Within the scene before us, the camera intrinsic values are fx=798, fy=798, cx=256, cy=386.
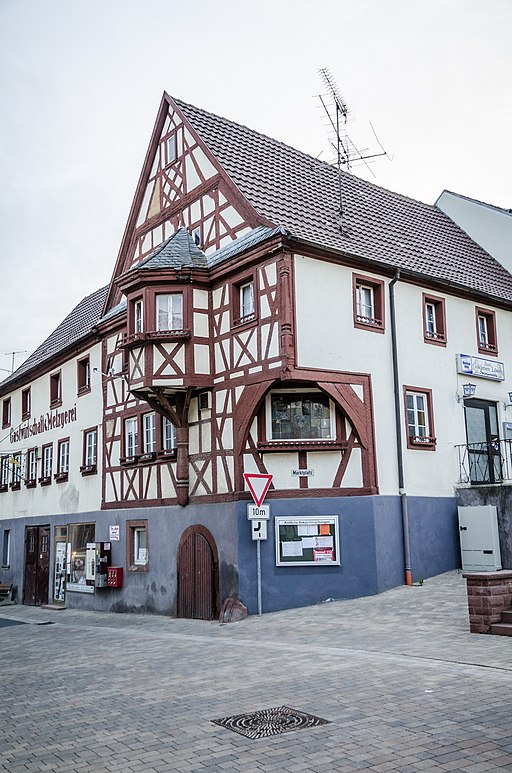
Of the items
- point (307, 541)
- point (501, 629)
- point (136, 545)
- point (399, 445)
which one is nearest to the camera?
point (501, 629)

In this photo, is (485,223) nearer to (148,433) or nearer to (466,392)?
(466,392)

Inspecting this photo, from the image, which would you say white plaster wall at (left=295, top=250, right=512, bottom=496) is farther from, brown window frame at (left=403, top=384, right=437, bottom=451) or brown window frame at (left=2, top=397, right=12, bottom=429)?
brown window frame at (left=2, top=397, right=12, bottom=429)

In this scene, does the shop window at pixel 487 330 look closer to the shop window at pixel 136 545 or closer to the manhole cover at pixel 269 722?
the shop window at pixel 136 545

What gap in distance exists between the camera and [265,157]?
22969 millimetres

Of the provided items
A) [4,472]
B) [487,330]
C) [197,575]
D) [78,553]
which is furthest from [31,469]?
[487,330]

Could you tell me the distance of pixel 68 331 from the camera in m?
31.6

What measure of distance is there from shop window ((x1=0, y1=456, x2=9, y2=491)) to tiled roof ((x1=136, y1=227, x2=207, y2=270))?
15684 millimetres

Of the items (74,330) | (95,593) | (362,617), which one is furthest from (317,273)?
(74,330)

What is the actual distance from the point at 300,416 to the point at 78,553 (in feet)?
36.8

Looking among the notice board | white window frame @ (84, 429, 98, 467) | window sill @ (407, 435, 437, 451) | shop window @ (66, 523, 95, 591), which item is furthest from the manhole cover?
white window frame @ (84, 429, 98, 467)

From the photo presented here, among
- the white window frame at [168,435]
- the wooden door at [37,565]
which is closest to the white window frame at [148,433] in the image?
the white window frame at [168,435]

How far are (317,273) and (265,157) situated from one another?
245 inches

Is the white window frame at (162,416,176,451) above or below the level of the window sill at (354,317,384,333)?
below

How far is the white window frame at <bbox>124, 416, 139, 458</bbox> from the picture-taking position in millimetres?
22984
